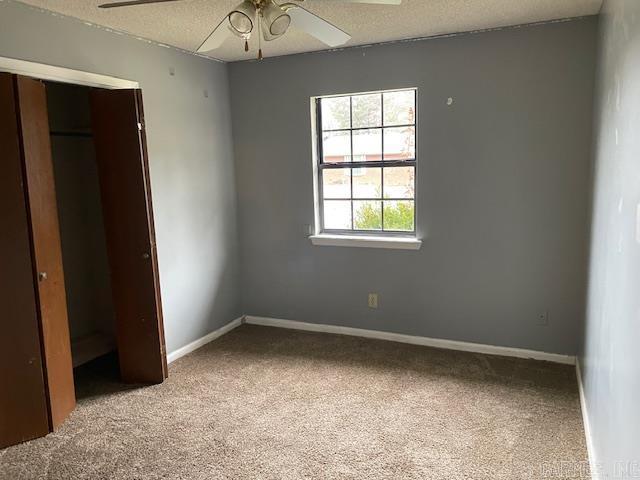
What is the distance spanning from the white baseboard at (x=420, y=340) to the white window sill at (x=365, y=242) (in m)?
0.72

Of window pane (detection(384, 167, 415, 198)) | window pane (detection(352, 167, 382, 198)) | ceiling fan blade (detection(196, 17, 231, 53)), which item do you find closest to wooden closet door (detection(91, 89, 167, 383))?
ceiling fan blade (detection(196, 17, 231, 53))

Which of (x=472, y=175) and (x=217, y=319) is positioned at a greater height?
(x=472, y=175)

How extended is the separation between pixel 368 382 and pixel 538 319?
131 cm

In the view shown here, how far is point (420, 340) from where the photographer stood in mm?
3885

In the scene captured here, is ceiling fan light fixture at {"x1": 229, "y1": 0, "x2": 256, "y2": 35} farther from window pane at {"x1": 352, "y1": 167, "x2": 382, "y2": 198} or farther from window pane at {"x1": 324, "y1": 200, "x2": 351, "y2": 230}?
window pane at {"x1": 324, "y1": 200, "x2": 351, "y2": 230}

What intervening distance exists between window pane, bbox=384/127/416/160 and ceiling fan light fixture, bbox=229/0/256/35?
1.98 m

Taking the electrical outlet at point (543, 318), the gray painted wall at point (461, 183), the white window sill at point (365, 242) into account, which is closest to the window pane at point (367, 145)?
the gray painted wall at point (461, 183)

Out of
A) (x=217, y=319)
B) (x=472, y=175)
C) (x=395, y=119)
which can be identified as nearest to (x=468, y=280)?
(x=472, y=175)

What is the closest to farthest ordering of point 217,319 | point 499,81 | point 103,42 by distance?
point 103,42 < point 499,81 < point 217,319

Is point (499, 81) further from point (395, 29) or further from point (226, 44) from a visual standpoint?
point (226, 44)

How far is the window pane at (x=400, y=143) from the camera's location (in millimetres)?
3758

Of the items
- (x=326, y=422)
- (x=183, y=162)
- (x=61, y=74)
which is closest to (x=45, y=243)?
(x=61, y=74)

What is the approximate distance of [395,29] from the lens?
3.27m

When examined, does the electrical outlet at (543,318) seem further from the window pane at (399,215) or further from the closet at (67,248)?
the closet at (67,248)
